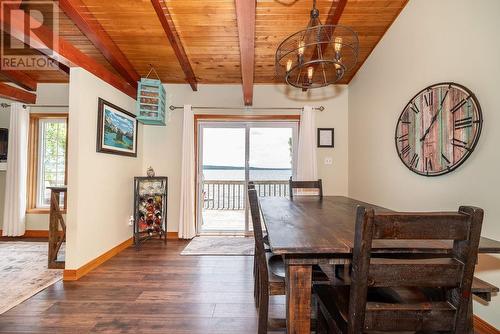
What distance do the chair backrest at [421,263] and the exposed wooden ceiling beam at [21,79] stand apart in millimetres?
4674

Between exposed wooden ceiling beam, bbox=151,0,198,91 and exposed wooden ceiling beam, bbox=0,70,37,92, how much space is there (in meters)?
2.33

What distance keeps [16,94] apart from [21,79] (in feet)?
1.23

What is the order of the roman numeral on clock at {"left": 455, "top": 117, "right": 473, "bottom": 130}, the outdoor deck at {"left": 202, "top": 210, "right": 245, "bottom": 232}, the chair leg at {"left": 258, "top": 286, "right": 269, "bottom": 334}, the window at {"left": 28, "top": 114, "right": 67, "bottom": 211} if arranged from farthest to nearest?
the outdoor deck at {"left": 202, "top": 210, "right": 245, "bottom": 232}
the window at {"left": 28, "top": 114, "right": 67, "bottom": 211}
the roman numeral on clock at {"left": 455, "top": 117, "right": 473, "bottom": 130}
the chair leg at {"left": 258, "top": 286, "right": 269, "bottom": 334}

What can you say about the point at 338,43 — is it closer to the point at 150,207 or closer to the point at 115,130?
the point at 115,130

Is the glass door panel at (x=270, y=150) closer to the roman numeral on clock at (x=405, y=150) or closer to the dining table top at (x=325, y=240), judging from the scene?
the roman numeral on clock at (x=405, y=150)

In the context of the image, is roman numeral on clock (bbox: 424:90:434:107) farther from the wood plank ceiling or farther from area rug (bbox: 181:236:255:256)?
area rug (bbox: 181:236:255:256)

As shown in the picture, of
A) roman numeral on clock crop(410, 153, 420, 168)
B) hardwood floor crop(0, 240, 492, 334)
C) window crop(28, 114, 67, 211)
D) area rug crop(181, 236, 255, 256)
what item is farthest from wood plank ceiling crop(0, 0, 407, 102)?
hardwood floor crop(0, 240, 492, 334)

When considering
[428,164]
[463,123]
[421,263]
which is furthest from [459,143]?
[421,263]

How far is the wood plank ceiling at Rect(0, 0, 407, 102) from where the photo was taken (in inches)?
100

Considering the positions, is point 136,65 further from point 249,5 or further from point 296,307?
point 296,307

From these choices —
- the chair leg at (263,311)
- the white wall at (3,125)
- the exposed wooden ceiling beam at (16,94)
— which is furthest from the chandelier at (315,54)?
the white wall at (3,125)

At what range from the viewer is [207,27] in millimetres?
2828

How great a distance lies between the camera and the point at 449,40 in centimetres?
194

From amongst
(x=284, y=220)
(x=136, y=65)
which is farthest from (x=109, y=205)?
(x=284, y=220)
